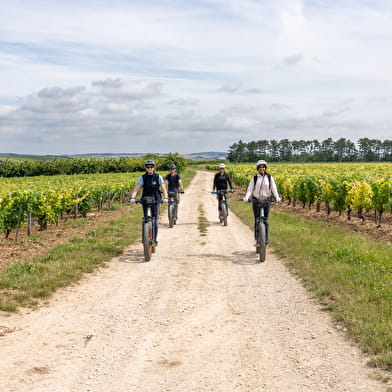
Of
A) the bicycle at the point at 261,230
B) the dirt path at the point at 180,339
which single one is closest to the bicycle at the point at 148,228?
the dirt path at the point at 180,339

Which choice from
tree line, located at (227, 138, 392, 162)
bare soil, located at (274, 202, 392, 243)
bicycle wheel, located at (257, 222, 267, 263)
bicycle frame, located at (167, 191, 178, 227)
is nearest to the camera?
bicycle wheel, located at (257, 222, 267, 263)

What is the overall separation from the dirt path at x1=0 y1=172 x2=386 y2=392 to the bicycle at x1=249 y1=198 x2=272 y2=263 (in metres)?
1.08

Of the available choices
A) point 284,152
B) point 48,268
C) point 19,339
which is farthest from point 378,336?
point 284,152

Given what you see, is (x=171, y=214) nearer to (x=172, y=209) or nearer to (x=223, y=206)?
(x=172, y=209)

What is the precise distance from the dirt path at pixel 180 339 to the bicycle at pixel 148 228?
925 mm

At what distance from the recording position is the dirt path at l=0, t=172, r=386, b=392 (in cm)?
389

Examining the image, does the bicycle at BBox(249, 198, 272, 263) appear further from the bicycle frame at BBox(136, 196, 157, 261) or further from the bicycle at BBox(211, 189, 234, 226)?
→ the bicycle at BBox(211, 189, 234, 226)

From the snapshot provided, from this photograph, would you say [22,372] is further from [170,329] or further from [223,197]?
[223,197]

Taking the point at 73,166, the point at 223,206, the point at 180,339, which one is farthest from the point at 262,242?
the point at 73,166

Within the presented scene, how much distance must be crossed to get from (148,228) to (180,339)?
4404mm

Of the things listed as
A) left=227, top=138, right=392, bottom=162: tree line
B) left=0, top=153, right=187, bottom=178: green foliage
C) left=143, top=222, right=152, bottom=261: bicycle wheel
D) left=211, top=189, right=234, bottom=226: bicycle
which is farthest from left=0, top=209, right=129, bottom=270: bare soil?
left=227, top=138, right=392, bottom=162: tree line

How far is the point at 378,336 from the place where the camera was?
187 inches

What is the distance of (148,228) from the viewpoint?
9102 mm

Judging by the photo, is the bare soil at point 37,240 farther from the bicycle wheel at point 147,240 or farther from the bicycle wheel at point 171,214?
the bicycle wheel at point 171,214
